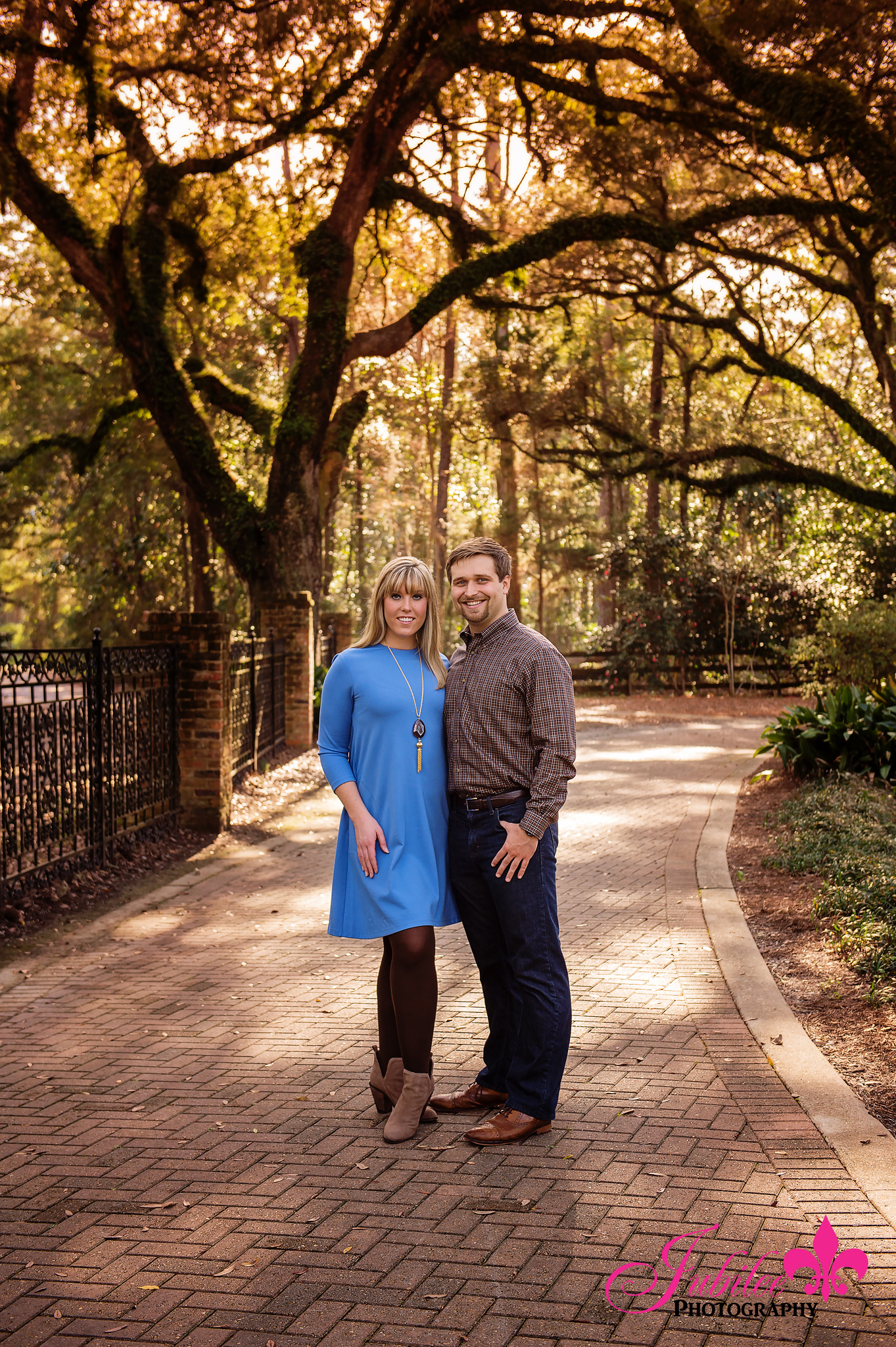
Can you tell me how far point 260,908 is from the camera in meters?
7.72

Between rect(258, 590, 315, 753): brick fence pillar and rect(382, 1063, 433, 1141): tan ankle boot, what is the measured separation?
502 inches

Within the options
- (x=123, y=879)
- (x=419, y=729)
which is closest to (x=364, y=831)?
(x=419, y=729)

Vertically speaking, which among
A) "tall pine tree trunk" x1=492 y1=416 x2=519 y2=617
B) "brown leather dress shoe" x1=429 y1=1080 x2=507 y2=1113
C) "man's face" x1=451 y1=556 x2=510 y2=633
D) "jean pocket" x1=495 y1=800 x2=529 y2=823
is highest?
"tall pine tree trunk" x1=492 y1=416 x2=519 y2=617

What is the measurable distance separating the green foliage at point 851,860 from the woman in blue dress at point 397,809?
2.45m

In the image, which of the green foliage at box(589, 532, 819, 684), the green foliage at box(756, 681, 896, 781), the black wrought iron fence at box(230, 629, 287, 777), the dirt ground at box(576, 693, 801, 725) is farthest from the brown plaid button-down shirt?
the green foliage at box(589, 532, 819, 684)

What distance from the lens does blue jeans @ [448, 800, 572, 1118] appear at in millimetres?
4004

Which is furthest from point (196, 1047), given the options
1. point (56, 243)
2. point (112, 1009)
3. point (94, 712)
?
point (56, 243)

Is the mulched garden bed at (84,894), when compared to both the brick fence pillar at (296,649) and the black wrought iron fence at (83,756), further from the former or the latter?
the brick fence pillar at (296,649)

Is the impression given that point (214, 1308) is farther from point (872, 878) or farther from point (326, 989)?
point (872, 878)

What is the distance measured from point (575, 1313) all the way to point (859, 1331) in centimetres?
69

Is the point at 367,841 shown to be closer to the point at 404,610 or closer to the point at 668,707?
the point at 404,610

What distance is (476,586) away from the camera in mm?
4082

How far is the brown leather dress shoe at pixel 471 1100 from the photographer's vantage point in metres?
4.31

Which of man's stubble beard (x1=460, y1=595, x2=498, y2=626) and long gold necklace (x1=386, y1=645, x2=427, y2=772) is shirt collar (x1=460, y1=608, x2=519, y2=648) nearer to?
man's stubble beard (x1=460, y1=595, x2=498, y2=626)
